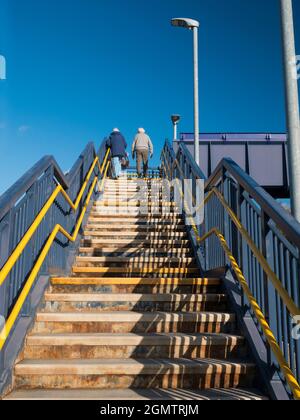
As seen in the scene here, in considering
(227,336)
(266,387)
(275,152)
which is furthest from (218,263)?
(275,152)

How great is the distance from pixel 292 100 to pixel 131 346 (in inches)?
107

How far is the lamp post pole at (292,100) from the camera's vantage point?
3.86m

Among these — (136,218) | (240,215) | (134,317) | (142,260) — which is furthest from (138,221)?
(134,317)

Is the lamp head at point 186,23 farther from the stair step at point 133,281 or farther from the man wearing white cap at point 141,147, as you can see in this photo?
the stair step at point 133,281

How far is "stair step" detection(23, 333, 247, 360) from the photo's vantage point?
11.9 feet

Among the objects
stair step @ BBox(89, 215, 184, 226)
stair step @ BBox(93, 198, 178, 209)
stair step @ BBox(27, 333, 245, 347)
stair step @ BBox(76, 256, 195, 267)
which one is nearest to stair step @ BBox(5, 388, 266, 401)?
stair step @ BBox(27, 333, 245, 347)

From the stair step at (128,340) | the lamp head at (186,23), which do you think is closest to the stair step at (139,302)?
the stair step at (128,340)

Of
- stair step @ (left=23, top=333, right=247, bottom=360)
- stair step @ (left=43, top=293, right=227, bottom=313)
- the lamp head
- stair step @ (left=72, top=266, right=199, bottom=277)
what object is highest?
the lamp head

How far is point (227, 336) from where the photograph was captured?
3.78m

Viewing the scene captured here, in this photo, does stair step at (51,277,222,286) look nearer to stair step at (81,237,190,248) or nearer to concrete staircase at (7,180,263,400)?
concrete staircase at (7,180,263,400)

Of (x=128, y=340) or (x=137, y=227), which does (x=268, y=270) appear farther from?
(x=137, y=227)

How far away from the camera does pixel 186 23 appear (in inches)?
460
